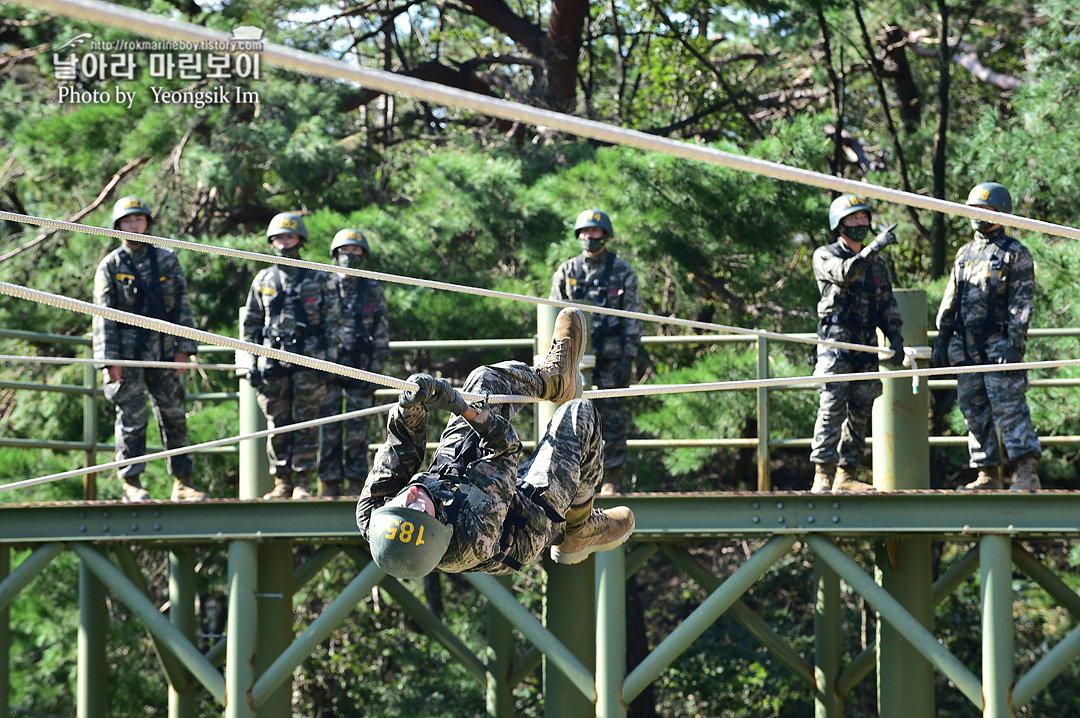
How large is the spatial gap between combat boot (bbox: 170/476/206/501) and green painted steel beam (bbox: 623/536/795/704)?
108 inches

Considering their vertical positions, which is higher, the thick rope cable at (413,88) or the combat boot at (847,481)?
the thick rope cable at (413,88)

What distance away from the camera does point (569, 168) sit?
42.6 ft

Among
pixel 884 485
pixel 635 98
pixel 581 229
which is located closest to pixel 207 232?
pixel 635 98

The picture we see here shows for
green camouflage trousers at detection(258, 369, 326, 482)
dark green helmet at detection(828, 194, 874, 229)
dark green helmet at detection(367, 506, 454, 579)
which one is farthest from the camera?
green camouflage trousers at detection(258, 369, 326, 482)

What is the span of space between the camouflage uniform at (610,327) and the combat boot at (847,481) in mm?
1225

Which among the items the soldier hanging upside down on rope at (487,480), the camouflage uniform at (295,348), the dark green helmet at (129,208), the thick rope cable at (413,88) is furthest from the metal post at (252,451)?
the thick rope cable at (413,88)

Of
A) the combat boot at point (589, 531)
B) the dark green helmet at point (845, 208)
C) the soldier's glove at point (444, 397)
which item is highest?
the dark green helmet at point (845, 208)

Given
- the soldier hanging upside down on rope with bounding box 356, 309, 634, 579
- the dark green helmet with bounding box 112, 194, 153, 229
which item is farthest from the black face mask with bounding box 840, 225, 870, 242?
the dark green helmet with bounding box 112, 194, 153, 229

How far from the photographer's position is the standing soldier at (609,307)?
25.3ft

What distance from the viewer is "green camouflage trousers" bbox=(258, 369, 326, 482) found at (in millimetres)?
7895

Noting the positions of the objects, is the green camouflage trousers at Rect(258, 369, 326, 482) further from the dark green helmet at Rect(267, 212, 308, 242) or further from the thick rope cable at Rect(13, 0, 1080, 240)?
the thick rope cable at Rect(13, 0, 1080, 240)

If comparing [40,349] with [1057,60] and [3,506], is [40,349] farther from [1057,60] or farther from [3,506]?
[1057,60]

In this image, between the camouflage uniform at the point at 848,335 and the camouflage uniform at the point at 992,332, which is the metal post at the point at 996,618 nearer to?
the camouflage uniform at the point at 992,332

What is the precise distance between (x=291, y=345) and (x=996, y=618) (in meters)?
4.28
